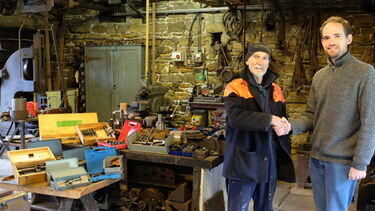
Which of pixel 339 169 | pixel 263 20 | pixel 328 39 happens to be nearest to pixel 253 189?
pixel 339 169

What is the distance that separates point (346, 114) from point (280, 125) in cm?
36

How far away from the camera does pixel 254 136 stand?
7.57 feet

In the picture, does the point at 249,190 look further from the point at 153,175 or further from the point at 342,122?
the point at 153,175

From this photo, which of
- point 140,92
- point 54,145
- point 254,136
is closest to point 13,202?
point 54,145

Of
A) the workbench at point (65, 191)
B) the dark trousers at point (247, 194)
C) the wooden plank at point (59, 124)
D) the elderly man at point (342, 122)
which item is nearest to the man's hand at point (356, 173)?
the elderly man at point (342, 122)

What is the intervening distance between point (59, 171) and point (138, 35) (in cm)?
506

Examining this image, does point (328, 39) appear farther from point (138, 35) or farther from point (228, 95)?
point (138, 35)

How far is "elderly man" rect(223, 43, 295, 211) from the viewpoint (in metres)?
2.25

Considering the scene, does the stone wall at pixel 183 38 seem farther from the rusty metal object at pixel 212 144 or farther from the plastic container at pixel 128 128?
the rusty metal object at pixel 212 144

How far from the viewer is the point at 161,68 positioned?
714 centimetres

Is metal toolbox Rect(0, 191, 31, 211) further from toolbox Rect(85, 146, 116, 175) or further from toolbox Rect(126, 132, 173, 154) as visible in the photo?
toolbox Rect(126, 132, 173, 154)

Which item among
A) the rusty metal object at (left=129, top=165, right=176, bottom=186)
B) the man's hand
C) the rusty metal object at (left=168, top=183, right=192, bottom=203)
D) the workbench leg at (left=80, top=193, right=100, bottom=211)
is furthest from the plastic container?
the man's hand

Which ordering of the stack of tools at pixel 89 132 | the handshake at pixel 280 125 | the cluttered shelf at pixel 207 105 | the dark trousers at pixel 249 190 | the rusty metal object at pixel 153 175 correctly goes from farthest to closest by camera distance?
1. the cluttered shelf at pixel 207 105
2. the stack of tools at pixel 89 132
3. the rusty metal object at pixel 153 175
4. the dark trousers at pixel 249 190
5. the handshake at pixel 280 125

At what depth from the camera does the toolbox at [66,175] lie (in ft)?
7.99
